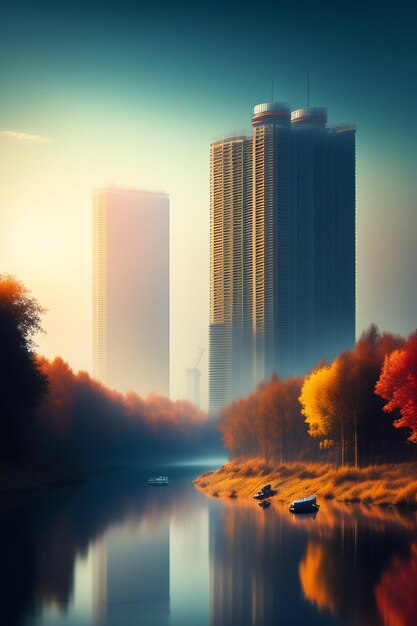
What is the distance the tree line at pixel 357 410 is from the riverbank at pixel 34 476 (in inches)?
1081

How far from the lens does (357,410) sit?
356 ft

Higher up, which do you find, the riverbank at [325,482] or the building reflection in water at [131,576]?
the riverbank at [325,482]

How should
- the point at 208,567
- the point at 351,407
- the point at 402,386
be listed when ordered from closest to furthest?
the point at 208,567, the point at 402,386, the point at 351,407

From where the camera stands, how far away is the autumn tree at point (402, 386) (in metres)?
95.5

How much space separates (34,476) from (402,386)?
53061 millimetres

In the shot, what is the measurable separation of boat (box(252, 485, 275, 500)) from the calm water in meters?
9.23

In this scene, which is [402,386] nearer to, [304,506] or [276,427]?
[304,506]

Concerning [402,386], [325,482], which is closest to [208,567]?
[402,386]

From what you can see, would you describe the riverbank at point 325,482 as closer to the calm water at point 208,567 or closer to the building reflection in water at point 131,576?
the calm water at point 208,567

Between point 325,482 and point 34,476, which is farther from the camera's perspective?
point 34,476

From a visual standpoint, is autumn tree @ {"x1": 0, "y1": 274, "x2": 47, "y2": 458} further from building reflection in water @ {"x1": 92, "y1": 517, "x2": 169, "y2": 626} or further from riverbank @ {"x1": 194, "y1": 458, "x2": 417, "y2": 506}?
building reflection in water @ {"x1": 92, "y1": 517, "x2": 169, "y2": 626}

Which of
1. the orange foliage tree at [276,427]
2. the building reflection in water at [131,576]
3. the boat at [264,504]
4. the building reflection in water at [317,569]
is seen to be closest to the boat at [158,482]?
the orange foliage tree at [276,427]

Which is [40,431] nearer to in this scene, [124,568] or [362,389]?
[362,389]

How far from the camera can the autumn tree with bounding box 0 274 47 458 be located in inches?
4818
